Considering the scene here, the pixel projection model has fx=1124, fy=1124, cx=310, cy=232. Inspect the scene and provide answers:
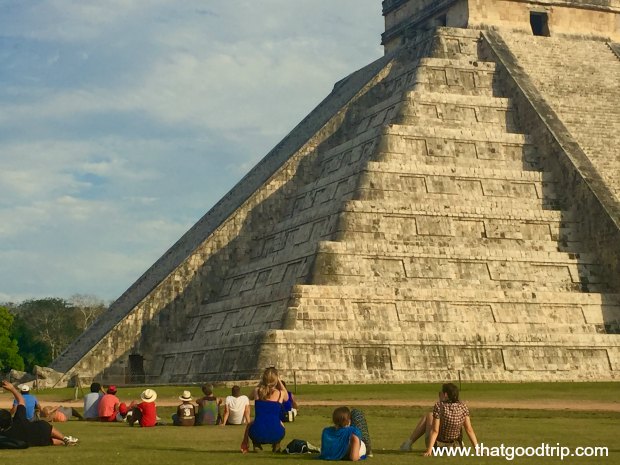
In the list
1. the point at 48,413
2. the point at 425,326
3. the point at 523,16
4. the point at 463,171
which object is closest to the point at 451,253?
the point at 425,326

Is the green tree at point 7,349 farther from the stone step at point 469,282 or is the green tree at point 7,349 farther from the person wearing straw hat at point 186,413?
the person wearing straw hat at point 186,413

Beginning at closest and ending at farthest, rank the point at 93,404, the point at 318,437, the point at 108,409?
the point at 318,437 → the point at 108,409 → the point at 93,404

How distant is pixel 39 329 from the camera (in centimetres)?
6700

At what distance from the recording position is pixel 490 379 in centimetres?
2688

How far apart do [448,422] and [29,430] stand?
17.2 feet

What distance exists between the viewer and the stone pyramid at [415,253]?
27234mm

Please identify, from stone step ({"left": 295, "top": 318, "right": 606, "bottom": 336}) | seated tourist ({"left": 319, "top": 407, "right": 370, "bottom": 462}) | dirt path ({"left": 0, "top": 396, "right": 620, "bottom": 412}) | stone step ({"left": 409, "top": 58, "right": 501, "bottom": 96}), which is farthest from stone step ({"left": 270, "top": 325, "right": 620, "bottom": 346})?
seated tourist ({"left": 319, "top": 407, "right": 370, "bottom": 462})

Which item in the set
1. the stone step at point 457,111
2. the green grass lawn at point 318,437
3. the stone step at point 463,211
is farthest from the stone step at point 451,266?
the green grass lawn at point 318,437

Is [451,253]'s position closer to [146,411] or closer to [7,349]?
[146,411]

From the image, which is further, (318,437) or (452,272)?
(452,272)

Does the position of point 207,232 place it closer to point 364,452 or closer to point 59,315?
point 364,452

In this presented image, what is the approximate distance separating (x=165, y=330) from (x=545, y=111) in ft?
43.6

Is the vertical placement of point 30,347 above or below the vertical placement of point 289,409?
above

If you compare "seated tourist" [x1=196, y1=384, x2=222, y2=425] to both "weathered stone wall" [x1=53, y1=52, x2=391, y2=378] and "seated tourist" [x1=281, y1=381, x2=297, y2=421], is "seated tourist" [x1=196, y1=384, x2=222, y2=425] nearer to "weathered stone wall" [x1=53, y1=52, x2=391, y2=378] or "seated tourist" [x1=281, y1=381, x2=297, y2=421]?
"seated tourist" [x1=281, y1=381, x2=297, y2=421]
